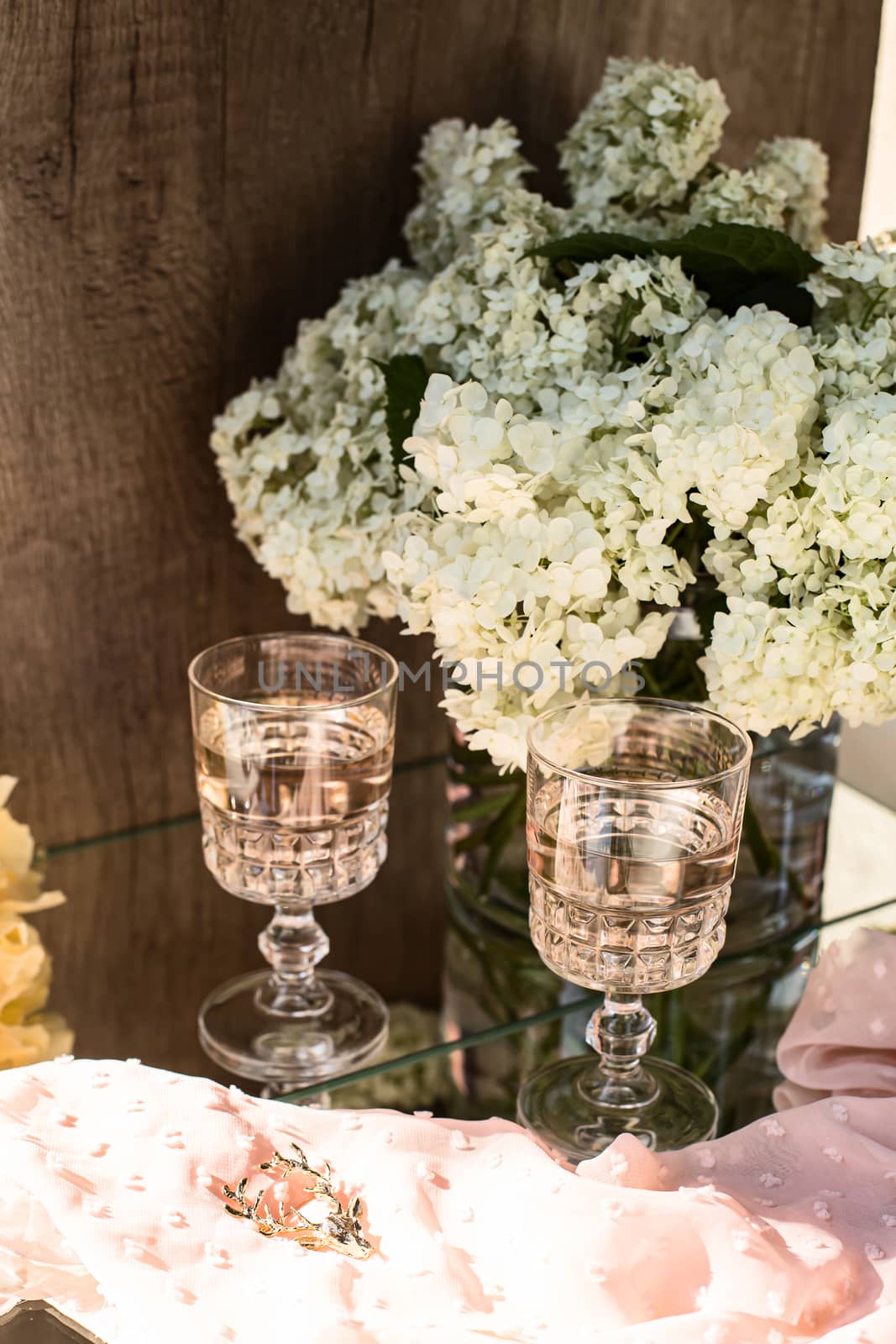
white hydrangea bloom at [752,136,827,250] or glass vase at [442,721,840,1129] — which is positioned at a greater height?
white hydrangea bloom at [752,136,827,250]

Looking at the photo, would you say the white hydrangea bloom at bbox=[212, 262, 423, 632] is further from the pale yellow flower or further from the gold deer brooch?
the gold deer brooch

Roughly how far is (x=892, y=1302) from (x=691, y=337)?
0.48 m

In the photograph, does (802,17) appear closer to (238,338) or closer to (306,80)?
(306,80)

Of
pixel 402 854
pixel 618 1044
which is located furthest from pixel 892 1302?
pixel 402 854

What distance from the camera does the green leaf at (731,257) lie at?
32.7 inches

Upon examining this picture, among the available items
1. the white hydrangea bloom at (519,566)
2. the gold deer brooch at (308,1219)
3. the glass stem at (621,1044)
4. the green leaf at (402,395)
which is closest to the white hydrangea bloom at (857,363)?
the white hydrangea bloom at (519,566)

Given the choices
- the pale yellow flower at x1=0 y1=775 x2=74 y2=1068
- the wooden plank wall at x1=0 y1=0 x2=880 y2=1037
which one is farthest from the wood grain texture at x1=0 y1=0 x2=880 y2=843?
the pale yellow flower at x1=0 y1=775 x2=74 y2=1068

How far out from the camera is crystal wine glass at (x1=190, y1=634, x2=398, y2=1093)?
2.72 ft

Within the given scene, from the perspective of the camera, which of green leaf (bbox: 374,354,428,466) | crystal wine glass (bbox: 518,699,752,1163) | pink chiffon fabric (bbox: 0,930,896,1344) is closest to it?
pink chiffon fabric (bbox: 0,930,896,1344)

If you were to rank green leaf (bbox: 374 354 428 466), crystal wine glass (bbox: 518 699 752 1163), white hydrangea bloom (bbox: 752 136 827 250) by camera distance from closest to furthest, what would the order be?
crystal wine glass (bbox: 518 699 752 1163) → green leaf (bbox: 374 354 428 466) → white hydrangea bloom (bbox: 752 136 827 250)

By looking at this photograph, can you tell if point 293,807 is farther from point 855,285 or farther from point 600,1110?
point 855,285

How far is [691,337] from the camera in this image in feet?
2.51

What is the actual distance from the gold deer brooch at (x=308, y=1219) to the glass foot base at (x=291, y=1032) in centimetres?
17

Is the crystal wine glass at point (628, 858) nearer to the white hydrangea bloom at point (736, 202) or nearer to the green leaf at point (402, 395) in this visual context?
the green leaf at point (402, 395)
